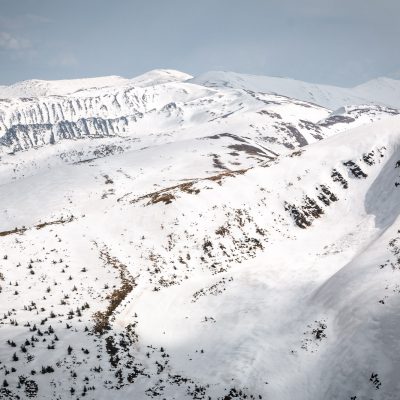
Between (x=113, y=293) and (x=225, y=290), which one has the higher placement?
(x=113, y=293)

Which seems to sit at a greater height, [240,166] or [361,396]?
[240,166]

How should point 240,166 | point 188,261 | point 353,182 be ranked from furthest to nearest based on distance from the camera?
point 240,166 < point 353,182 < point 188,261

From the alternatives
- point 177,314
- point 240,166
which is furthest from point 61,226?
point 240,166

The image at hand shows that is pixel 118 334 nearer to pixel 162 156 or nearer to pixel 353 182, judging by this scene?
pixel 353 182

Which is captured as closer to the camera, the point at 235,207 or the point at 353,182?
the point at 235,207

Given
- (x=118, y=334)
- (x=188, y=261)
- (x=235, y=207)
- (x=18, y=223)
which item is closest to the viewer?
(x=118, y=334)

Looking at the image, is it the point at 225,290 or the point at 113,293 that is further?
the point at 225,290

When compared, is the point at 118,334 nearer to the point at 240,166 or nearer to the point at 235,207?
the point at 235,207

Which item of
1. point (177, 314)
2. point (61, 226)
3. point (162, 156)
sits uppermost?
point (162, 156)

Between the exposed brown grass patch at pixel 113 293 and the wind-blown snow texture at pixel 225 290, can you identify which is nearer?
the wind-blown snow texture at pixel 225 290

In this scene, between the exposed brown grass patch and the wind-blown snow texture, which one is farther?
the exposed brown grass patch
